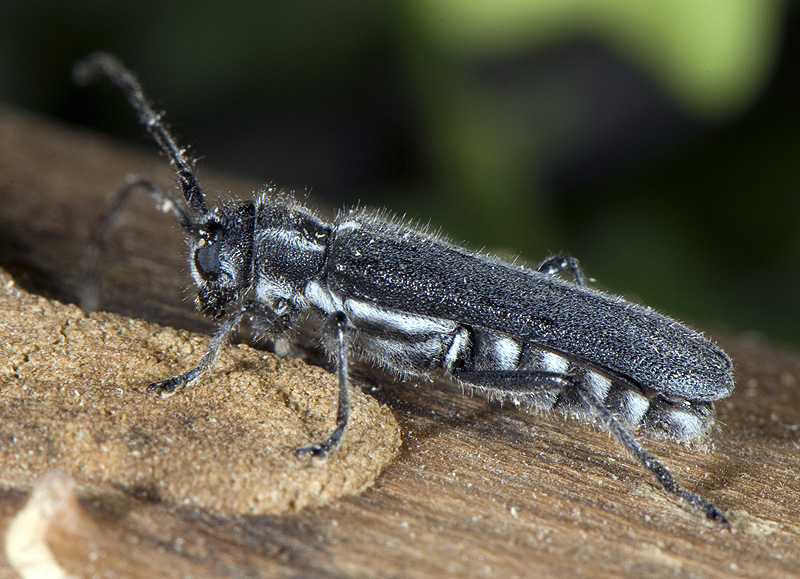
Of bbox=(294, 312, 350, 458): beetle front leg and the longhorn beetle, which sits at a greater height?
the longhorn beetle

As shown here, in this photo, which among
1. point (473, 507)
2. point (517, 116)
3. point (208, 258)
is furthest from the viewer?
point (517, 116)

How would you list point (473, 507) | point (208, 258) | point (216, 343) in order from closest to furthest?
point (473, 507)
point (216, 343)
point (208, 258)

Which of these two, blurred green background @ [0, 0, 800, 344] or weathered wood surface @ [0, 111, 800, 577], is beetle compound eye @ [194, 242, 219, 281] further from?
blurred green background @ [0, 0, 800, 344]

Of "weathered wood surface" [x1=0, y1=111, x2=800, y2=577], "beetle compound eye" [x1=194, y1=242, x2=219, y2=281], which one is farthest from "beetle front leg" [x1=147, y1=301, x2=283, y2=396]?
"weathered wood surface" [x1=0, y1=111, x2=800, y2=577]

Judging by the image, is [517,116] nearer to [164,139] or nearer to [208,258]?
[164,139]

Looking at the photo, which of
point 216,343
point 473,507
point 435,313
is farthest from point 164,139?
point 473,507

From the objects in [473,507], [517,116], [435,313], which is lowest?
[473,507]

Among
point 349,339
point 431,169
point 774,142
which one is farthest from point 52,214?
point 774,142
